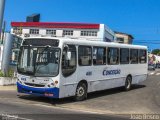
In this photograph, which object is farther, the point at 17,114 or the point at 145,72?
the point at 145,72

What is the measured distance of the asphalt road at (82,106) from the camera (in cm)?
1246

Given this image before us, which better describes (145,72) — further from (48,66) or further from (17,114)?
(17,114)

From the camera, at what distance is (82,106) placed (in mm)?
15570

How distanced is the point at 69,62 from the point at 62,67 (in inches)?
22.0

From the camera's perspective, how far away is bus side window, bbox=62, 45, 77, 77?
15.7m

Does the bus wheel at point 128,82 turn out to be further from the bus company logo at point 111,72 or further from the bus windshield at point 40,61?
the bus windshield at point 40,61

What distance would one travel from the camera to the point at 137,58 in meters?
23.4

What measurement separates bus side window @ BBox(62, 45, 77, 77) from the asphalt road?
1280mm

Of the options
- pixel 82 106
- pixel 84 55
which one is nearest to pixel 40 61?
pixel 84 55

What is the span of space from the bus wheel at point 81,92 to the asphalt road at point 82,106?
28 centimetres

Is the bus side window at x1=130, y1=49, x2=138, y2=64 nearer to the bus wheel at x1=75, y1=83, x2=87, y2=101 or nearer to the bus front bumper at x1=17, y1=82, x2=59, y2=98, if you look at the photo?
A: the bus wheel at x1=75, y1=83, x2=87, y2=101

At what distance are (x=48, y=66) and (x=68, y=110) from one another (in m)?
2.19

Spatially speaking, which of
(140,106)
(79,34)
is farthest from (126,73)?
(79,34)

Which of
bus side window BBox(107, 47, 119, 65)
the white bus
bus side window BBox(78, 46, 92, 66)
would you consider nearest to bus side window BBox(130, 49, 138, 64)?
bus side window BBox(107, 47, 119, 65)
